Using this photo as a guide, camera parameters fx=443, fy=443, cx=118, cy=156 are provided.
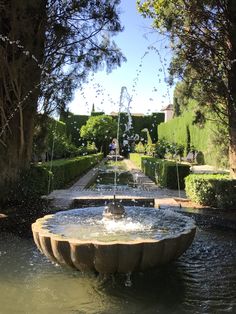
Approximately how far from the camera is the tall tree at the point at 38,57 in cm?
774

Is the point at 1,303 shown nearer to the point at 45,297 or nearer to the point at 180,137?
the point at 45,297

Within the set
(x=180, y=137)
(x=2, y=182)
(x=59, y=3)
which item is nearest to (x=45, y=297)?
(x=2, y=182)

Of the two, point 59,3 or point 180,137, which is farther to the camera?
point 180,137

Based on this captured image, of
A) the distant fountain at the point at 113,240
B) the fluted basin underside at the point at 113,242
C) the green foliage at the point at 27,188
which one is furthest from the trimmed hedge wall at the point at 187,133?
the fluted basin underside at the point at 113,242

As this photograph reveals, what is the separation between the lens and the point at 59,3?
8.70 meters

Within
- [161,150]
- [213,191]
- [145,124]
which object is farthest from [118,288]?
[145,124]

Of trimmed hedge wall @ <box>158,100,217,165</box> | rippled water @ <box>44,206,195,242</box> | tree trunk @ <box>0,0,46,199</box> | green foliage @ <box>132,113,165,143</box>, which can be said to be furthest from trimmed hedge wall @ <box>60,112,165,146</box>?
rippled water @ <box>44,206,195,242</box>

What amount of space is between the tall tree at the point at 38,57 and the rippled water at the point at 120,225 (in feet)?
9.83

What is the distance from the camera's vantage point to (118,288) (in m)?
3.95

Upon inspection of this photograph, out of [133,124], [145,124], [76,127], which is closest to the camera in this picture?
[76,127]

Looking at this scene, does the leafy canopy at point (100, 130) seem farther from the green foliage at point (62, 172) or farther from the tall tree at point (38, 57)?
the tall tree at point (38, 57)

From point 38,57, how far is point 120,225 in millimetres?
4487

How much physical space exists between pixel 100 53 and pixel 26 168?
9.98 feet

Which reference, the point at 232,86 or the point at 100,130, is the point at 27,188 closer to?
the point at 232,86
